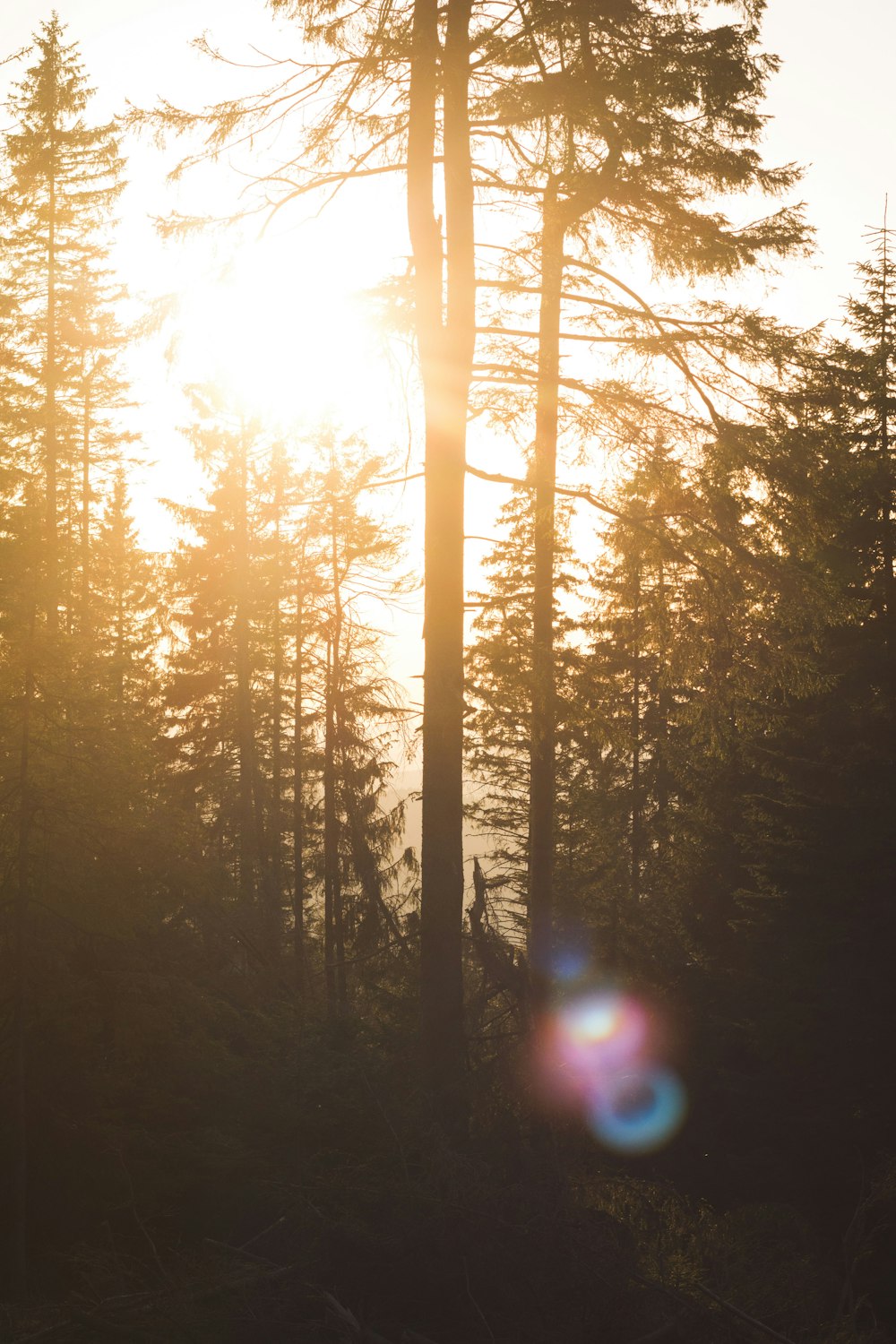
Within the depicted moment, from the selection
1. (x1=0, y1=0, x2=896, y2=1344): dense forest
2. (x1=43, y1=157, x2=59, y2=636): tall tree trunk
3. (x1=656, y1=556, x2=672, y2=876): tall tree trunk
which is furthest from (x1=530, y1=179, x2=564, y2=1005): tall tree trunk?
(x1=43, y1=157, x2=59, y2=636): tall tree trunk

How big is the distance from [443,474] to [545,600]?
472 centimetres

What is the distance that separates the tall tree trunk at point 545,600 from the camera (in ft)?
32.7

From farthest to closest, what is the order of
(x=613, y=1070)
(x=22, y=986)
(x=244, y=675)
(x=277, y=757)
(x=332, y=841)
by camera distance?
1. (x=277, y=757)
2. (x=244, y=675)
3. (x=332, y=841)
4. (x=613, y=1070)
5. (x=22, y=986)

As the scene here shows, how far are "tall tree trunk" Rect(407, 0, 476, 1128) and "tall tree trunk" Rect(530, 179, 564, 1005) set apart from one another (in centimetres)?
79

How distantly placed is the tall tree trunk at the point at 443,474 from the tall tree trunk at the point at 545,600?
79 cm

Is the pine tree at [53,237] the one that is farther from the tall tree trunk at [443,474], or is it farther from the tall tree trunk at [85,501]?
the tall tree trunk at [443,474]

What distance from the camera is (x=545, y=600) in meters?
14.2

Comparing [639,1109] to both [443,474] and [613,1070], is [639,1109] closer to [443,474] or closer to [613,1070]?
[613,1070]

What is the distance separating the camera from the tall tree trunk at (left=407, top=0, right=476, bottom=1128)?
31.3 feet

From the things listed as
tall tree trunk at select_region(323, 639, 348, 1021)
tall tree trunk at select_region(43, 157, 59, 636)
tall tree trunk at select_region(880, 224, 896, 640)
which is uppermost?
tall tree trunk at select_region(43, 157, 59, 636)

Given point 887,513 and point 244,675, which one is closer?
point 887,513

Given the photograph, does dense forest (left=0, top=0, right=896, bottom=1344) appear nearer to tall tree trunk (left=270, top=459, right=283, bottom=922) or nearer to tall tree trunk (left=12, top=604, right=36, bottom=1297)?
tall tree trunk (left=12, top=604, right=36, bottom=1297)

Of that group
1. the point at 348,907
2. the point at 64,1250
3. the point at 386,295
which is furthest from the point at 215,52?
the point at 348,907

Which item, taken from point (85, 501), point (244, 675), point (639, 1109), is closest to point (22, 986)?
point (639, 1109)
